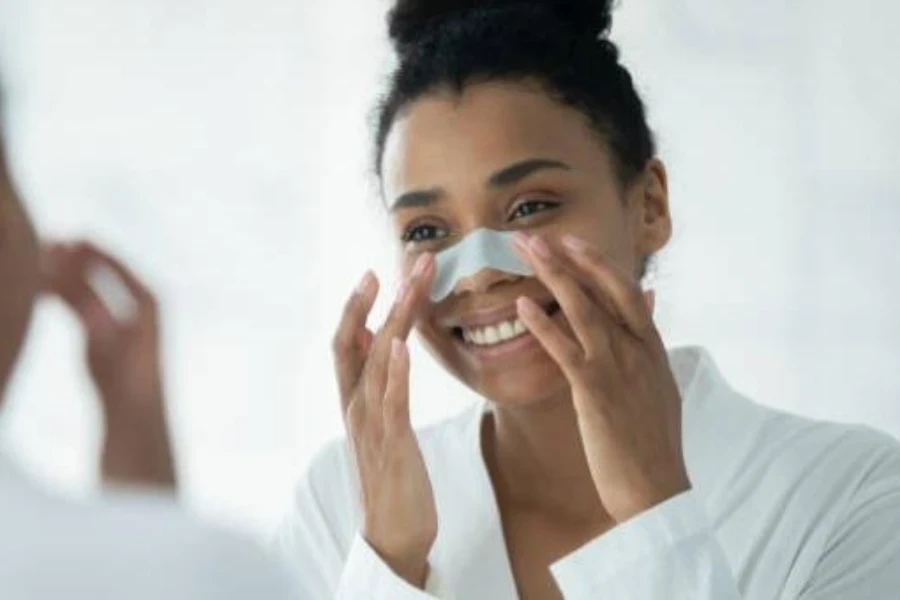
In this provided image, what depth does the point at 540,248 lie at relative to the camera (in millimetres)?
949

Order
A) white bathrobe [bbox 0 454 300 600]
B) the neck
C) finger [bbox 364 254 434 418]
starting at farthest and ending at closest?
1. the neck
2. finger [bbox 364 254 434 418]
3. white bathrobe [bbox 0 454 300 600]

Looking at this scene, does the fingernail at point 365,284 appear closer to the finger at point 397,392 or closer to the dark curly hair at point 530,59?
the finger at point 397,392

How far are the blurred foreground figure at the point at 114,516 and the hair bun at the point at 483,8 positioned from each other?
719 mm

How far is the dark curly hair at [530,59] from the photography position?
106 centimetres

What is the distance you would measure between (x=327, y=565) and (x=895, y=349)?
2.29ft

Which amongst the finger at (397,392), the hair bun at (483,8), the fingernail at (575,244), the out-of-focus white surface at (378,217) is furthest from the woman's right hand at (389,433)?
the out-of-focus white surface at (378,217)

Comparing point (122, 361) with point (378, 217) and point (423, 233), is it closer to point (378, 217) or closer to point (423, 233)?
point (423, 233)

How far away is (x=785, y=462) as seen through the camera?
103cm

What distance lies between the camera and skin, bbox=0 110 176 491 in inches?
16.6

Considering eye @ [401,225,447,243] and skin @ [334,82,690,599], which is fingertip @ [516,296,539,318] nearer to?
skin @ [334,82,690,599]

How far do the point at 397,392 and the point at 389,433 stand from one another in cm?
3

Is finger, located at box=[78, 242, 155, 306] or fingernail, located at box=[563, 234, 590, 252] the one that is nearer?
finger, located at box=[78, 242, 155, 306]

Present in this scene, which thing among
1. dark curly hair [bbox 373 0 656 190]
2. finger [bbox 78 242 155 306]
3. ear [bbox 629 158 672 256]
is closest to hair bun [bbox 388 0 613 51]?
dark curly hair [bbox 373 0 656 190]

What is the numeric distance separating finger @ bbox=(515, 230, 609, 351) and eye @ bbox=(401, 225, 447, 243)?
0.10 m
